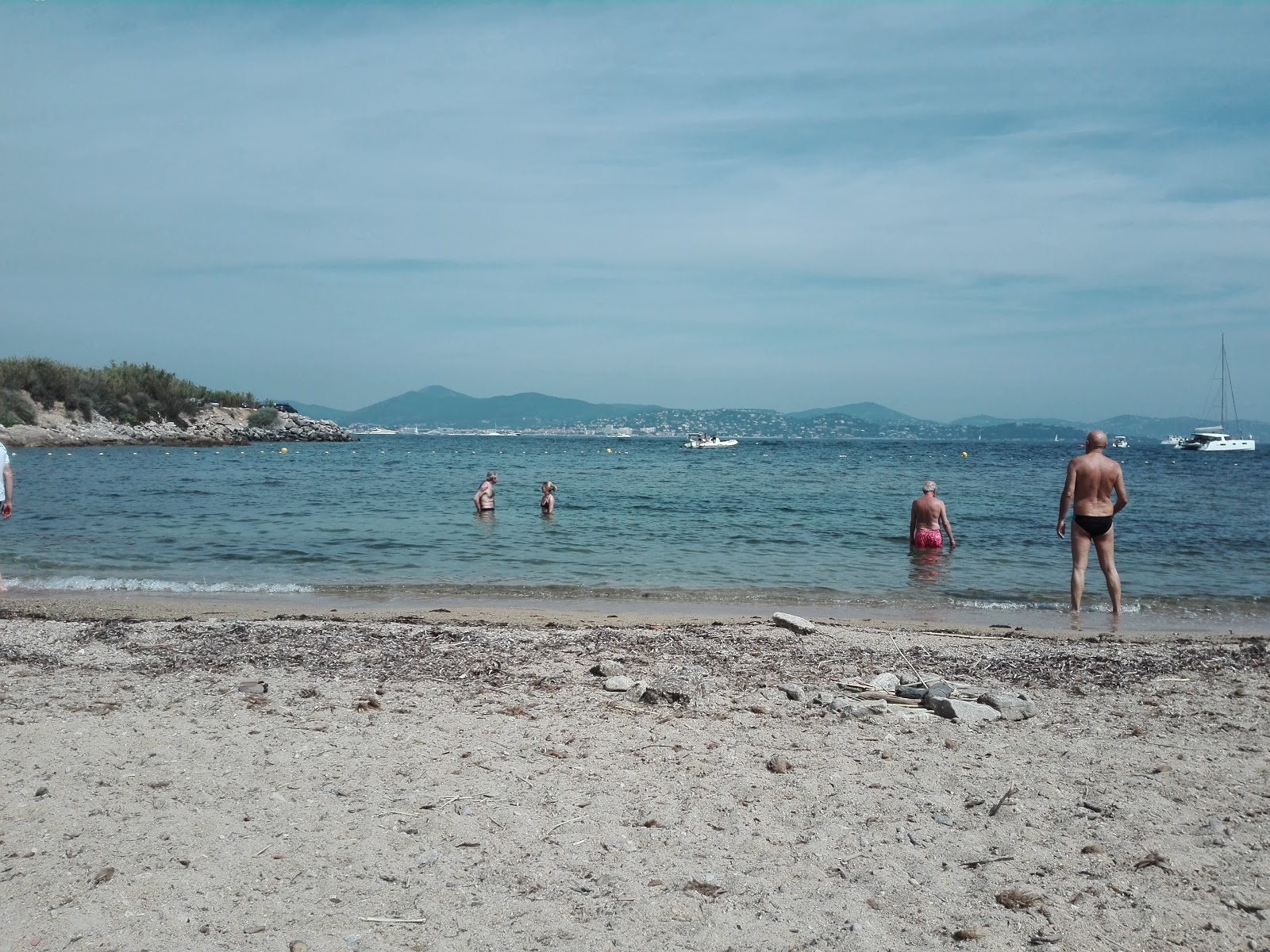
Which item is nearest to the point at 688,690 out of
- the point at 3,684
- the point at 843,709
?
the point at 843,709

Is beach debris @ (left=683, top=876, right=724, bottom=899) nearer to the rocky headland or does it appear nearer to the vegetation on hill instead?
the rocky headland

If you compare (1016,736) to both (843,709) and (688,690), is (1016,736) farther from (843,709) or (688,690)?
(688,690)

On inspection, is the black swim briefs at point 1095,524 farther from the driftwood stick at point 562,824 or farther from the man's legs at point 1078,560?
the driftwood stick at point 562,824

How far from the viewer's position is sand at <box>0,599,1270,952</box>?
11.3 ft

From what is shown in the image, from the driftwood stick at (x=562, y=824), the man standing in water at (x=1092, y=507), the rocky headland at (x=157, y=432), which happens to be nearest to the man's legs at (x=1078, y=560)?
the man standing in water at (x=1092, y=507)

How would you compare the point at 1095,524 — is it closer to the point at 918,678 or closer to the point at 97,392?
the point at 918,678

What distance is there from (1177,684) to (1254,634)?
4.49m

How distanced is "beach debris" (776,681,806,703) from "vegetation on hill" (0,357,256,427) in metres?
62.4

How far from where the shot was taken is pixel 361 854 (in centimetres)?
393

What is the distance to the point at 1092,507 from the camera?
11.0 m

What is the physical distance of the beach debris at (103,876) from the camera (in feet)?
11.9

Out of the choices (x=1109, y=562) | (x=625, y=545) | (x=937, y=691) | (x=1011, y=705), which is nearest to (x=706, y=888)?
(x=937, y=691)

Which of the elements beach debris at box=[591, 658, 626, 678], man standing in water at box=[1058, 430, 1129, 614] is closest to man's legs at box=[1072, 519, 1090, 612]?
man standing in water at box=[1058, 430, 1129, 614]

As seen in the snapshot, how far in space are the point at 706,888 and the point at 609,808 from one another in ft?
2.75
